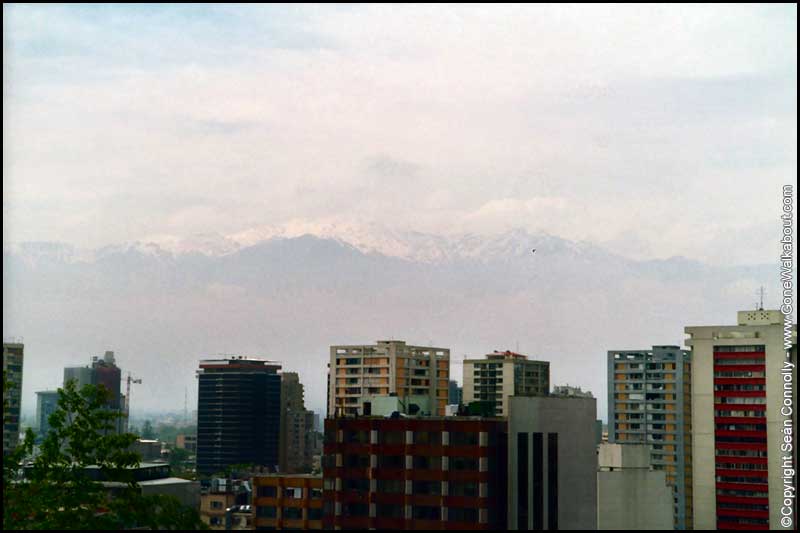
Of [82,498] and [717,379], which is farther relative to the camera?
[717,379]

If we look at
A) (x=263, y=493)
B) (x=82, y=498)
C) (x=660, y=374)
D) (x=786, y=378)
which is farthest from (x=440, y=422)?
(x=660, y=374)

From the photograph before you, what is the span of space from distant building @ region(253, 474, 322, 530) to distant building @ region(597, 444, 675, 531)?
88.1 ft

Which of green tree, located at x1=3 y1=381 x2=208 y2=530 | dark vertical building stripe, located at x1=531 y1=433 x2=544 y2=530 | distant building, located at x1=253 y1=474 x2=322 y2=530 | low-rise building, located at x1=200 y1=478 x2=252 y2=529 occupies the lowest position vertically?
low-rise building, located at x1=200 y1=478 x2=252 y2=529

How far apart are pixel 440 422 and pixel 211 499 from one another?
90731mm

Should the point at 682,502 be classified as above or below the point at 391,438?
below

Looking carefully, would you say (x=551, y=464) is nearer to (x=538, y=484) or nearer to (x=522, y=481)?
(x=538, y=484)

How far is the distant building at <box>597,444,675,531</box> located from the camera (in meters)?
100

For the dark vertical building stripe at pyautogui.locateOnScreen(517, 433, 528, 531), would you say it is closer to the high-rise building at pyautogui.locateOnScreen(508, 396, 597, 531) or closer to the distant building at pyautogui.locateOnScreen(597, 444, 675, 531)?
the high-rise building at pyautogui.locateOnScreen(508, 396, 597, 531)

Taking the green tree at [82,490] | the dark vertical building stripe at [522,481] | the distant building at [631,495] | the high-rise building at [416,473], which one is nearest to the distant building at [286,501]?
the high-rise building at [416,473]

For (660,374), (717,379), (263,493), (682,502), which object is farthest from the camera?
(660,374)

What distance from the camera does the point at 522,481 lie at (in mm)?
83688

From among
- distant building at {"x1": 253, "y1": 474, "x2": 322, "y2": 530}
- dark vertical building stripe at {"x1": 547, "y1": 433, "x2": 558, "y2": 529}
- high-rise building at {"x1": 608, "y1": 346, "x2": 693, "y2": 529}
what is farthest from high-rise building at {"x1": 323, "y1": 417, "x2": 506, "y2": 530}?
high-rise building at {"x1": 608, "y1": 346, "x2": 693, "y2": 529}

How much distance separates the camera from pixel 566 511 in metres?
85.5

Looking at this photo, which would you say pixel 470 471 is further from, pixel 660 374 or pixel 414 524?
pixel 660 374
